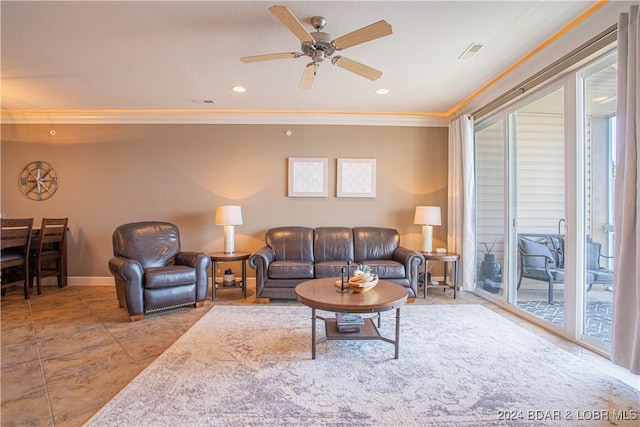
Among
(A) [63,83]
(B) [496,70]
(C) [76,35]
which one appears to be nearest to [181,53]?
(C) [76,35]

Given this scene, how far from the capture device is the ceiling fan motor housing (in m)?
2.32

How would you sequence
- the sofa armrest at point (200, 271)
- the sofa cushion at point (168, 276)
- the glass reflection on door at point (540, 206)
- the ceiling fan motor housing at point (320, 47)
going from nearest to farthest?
the ceiling fan motor housing at point (320, 47), the glass reflection on door at point (540, 206), the sofa cushion at point (168, 276), the sofa armrest at point (200, 271)

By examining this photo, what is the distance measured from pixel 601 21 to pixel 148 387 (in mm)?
4258

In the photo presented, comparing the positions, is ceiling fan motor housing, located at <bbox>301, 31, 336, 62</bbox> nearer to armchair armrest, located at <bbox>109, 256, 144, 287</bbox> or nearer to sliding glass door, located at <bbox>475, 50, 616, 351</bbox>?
sliding glass door, located at <bbox>475, 50, 616, 351</bbox>

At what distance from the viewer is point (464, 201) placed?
4.36 metres

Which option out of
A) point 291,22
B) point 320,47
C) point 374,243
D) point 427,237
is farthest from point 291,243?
point 291,22

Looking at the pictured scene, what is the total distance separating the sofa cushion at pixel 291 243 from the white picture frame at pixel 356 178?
3.04 feet

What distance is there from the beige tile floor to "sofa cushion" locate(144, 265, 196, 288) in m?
0.37

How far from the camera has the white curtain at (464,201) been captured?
429cm

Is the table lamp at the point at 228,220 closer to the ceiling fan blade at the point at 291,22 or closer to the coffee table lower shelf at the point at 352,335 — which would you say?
the coffee table lower shelf at the point at 352,335

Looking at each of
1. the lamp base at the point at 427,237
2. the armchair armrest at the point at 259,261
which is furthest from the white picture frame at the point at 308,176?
the lamp base at the point at 427,237

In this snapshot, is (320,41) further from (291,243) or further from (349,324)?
(291,243)

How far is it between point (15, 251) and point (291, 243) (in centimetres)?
390

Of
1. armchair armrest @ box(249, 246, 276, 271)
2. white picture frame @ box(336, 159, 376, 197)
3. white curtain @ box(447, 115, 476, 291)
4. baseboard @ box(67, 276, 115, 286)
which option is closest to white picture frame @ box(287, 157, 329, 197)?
white picture frame @ box(336, 159, 376, 197)
